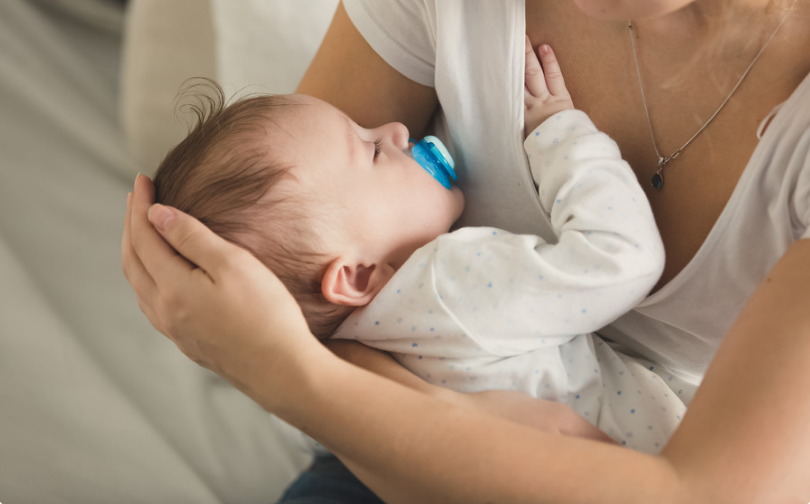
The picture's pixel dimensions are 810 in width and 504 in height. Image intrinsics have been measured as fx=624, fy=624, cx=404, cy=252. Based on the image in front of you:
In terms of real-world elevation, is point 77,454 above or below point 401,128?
below

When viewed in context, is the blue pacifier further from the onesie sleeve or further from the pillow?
the pillow

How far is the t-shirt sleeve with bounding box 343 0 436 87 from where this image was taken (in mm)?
1037

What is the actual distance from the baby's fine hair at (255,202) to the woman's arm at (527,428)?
10 centimetres

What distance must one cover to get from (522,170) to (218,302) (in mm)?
498

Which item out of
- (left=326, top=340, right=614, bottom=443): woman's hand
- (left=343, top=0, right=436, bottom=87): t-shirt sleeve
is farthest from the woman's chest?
(left=326, top=340, right=614, bottom=443): woman's hand

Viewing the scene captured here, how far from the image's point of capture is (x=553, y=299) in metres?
0.82

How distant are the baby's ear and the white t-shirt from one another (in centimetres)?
25

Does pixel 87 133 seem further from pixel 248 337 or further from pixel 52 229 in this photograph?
pixel 248 337

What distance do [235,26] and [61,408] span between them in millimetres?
952

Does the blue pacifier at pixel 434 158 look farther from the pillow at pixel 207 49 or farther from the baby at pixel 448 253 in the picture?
the pillow at pixel 207 49

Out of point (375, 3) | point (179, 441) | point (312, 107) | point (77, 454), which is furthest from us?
point (179, 441)


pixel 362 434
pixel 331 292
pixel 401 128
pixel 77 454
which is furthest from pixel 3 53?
pixel 362 434

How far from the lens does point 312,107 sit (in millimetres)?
953

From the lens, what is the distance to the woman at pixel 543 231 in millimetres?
640
